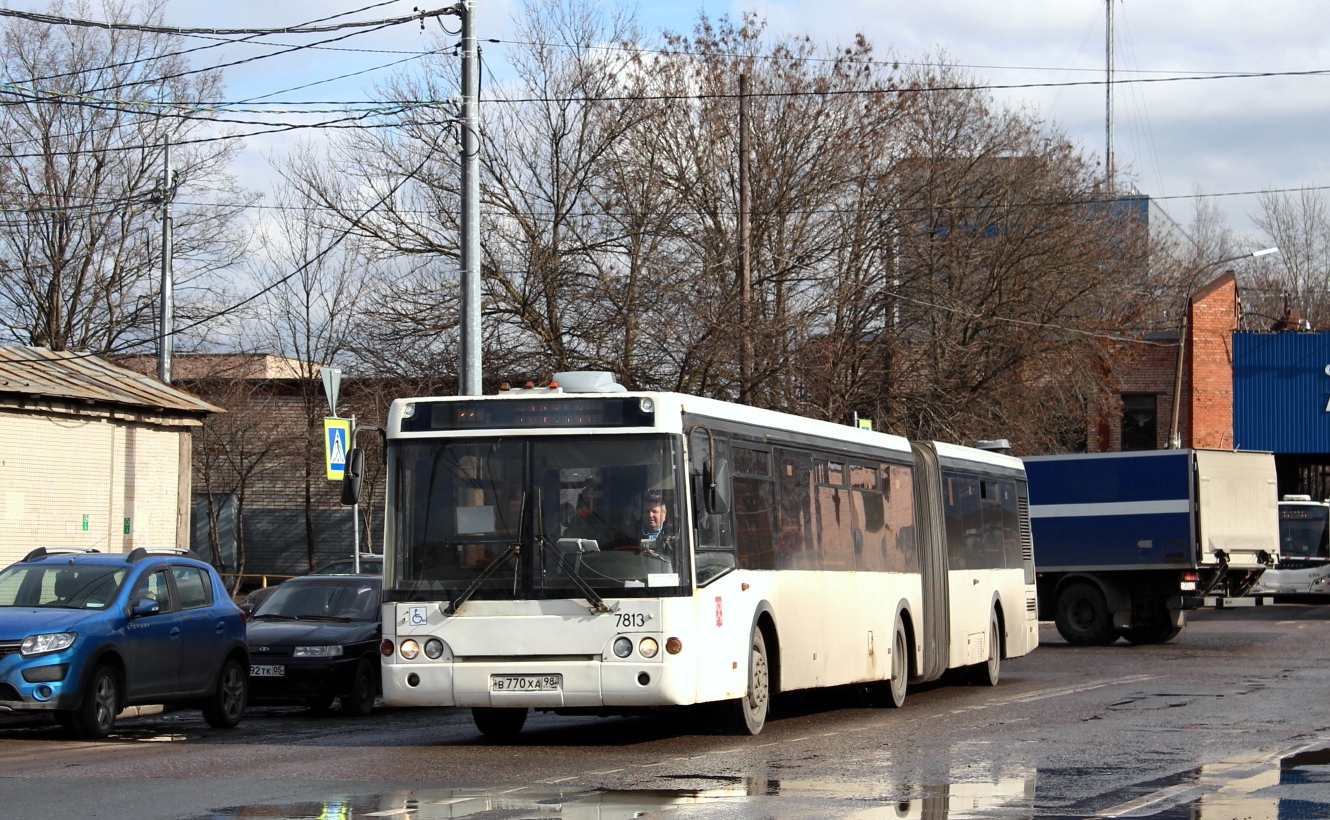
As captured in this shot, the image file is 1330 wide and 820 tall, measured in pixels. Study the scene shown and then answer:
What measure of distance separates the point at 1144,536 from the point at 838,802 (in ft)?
65.3

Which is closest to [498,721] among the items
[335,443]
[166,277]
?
[335,443]

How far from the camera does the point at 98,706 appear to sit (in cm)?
1380

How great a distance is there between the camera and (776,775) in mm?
10688

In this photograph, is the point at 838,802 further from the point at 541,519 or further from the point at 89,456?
the point at 89,456

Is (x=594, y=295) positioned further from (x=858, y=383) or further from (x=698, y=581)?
(x=698, y=581)

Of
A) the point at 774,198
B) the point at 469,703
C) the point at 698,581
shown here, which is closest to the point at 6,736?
the point at 469,703

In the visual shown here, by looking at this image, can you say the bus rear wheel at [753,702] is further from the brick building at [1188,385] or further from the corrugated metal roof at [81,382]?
the brick building at [1188,385]

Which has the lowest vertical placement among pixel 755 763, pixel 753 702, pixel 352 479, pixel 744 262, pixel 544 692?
pixel 755 763

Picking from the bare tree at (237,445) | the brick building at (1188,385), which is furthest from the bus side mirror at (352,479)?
the brick building at (1188,385)

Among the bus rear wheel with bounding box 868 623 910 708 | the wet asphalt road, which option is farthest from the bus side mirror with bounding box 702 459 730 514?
the bus rear wheel with bounding box 868 623 910 708

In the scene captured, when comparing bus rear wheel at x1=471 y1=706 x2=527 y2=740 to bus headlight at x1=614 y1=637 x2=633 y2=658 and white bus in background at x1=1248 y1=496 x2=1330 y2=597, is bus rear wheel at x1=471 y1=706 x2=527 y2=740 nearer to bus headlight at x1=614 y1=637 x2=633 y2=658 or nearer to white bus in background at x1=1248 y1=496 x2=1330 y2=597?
bus headlight at x1=614 y1=637 x2=633 y2=658

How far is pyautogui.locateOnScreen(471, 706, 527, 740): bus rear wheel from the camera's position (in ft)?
45.4

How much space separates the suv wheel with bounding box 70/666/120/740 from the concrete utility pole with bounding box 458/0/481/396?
5.01 metres

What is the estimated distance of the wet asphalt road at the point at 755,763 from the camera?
9164 mm
